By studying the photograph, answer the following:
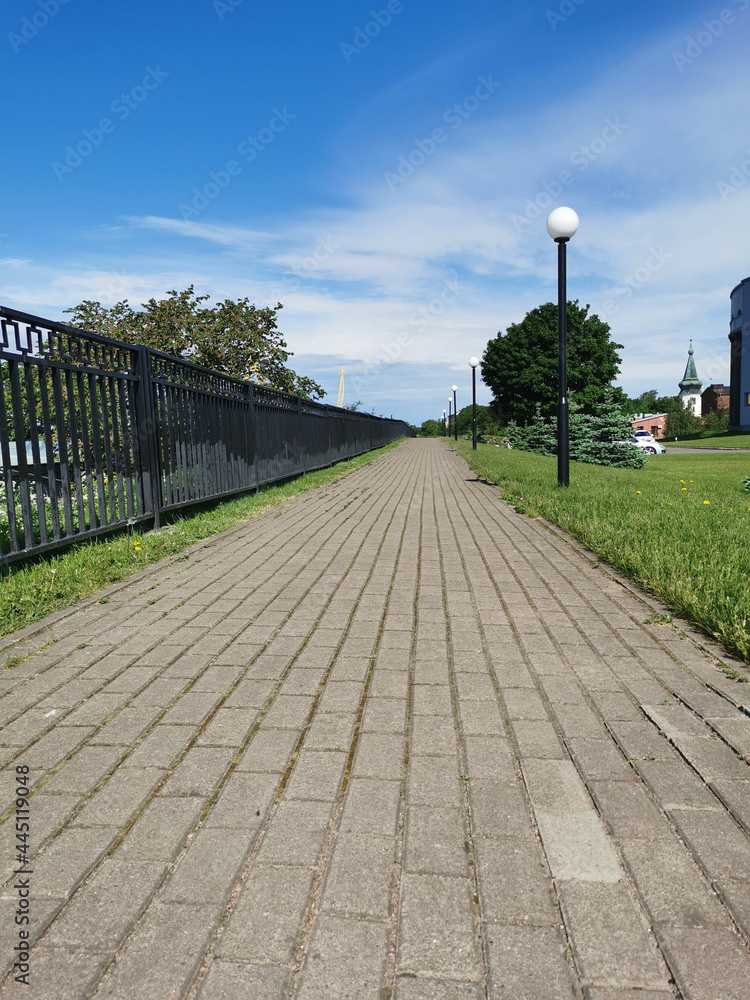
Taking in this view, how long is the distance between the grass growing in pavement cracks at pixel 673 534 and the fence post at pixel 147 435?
198 inches

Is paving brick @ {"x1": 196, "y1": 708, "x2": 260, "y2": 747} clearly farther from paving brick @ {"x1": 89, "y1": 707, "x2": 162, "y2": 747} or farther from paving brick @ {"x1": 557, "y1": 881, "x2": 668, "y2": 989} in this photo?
paving brick @ {"x1": 557, "y1": 881, "x2": 668, "y2": 989}

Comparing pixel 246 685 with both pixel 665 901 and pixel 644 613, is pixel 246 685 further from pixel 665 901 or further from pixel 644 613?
pixel 644 613

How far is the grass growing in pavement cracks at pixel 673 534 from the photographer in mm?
4219

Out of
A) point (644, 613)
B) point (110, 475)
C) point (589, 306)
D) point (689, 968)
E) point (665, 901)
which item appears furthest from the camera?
point (589, 306)

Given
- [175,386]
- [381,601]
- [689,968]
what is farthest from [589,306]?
[689,968]

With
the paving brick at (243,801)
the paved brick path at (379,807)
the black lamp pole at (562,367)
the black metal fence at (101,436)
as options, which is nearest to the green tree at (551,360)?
the black lamp pole at (562,367)

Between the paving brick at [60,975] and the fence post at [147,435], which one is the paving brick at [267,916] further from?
the fence post at [147,435]

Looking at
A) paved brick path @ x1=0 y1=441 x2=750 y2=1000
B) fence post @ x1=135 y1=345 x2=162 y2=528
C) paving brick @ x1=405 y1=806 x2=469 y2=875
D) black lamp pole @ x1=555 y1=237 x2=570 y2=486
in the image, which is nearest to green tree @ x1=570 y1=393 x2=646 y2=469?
black lamp pole @ x1=555 y1=237 x2=570 y2=486

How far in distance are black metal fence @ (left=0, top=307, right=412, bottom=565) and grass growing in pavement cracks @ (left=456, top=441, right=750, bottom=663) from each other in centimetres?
496

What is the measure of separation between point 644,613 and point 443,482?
37.2 ft

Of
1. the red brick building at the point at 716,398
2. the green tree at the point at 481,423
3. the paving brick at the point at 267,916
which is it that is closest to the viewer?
the paving brick at the point at 267,916

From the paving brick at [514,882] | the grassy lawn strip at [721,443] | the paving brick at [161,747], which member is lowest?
the paving brick at [514,882]

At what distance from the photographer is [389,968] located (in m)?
1.61

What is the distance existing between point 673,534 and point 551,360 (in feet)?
132
